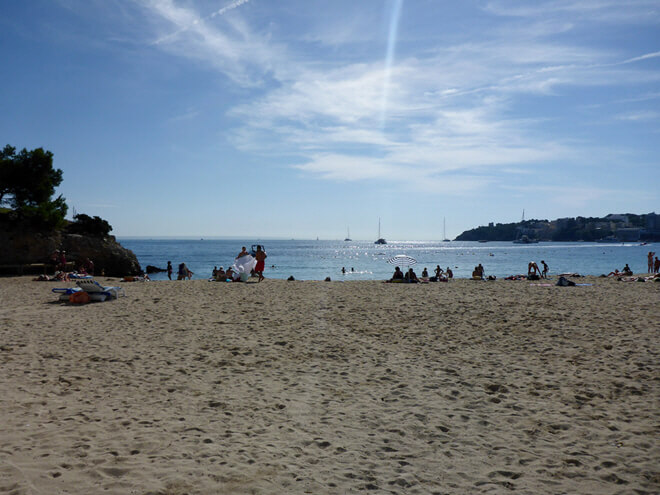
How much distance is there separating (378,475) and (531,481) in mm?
1369

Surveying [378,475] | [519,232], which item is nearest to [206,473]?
[378,475]

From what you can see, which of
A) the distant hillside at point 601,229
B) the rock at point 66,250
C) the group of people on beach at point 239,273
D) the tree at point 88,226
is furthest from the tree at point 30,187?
the distant hillside at point 601,229

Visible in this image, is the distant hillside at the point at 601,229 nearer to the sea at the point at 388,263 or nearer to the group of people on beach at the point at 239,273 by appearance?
the sea at the point at 388,263

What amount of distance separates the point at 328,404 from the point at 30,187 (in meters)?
31.0

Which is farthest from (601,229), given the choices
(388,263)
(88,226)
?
(88,226)

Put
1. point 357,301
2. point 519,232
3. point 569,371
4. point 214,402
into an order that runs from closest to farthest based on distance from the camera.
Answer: point 214,402
point 569,371
point 357,301
point 519,232

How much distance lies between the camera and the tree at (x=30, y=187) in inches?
1096

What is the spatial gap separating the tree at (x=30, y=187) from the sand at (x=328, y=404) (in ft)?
68.7

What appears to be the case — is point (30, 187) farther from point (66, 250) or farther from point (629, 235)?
point (629, 235)

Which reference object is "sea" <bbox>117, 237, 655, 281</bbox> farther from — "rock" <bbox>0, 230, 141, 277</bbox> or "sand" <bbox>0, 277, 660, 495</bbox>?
"sand" <bbox>0, 277, 660, 495</bbox>

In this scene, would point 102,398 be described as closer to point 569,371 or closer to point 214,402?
point 214,402

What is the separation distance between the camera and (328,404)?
5668 mm

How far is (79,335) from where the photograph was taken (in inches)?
358

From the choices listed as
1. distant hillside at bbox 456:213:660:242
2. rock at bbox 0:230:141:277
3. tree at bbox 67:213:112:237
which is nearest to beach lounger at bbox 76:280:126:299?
rock at bbox 0:230:141:277
